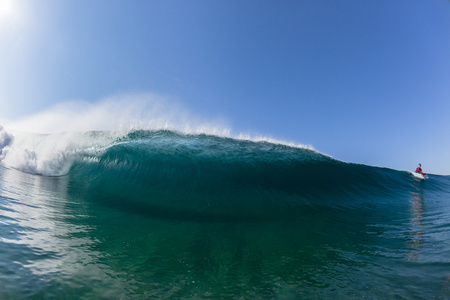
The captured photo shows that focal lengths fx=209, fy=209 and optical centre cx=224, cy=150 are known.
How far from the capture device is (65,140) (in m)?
9.96

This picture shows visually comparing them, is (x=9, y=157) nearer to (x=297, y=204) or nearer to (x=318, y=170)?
(x=297, y=204)

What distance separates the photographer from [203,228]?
429 cm

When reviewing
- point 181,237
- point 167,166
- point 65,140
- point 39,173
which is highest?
point 65,140

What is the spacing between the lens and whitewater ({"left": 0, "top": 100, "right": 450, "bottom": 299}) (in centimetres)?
220

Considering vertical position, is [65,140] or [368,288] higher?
[65,140]

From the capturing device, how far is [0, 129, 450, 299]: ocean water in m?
2.20

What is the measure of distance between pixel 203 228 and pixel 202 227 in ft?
0.19

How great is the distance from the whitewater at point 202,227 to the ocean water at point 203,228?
0.9 inches

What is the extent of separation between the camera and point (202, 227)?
171 inches

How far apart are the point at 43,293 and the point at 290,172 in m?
8.09

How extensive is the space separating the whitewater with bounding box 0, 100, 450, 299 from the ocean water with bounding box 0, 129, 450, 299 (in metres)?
0.02

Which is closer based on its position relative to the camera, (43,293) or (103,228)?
(43,293)

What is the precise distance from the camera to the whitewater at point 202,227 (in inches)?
86.7

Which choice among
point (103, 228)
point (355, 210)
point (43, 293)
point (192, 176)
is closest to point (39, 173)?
point (192, 176)
